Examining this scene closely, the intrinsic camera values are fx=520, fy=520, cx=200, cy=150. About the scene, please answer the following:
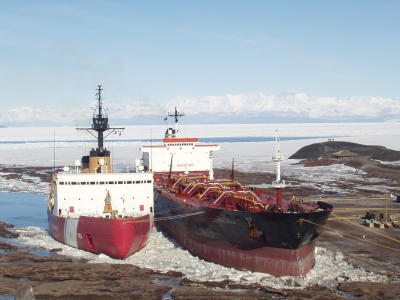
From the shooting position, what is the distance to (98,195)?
1027 inches

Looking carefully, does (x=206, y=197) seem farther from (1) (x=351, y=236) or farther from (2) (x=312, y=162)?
(2) (x=312, y=162)

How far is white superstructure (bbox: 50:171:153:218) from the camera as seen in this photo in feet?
84.6

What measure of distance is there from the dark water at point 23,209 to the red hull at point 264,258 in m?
13.9

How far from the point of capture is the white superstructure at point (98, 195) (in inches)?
1016

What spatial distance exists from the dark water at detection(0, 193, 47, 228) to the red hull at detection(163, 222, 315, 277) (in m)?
13.9

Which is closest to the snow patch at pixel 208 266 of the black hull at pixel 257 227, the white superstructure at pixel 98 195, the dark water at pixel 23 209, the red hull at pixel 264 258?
the red hull at pixel 264 258

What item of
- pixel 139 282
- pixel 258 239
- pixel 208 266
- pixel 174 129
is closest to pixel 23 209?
pixel 174 129

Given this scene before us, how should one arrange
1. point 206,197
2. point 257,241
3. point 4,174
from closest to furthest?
point 257,241 → point 206,197 → point 4,174

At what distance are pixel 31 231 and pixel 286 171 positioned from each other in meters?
42.3

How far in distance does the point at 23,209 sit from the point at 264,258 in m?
23.8

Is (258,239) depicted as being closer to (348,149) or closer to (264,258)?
(264,258)

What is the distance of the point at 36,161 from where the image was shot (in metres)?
80.1

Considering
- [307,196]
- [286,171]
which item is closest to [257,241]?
[307,196]

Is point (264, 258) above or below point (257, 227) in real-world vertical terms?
below
